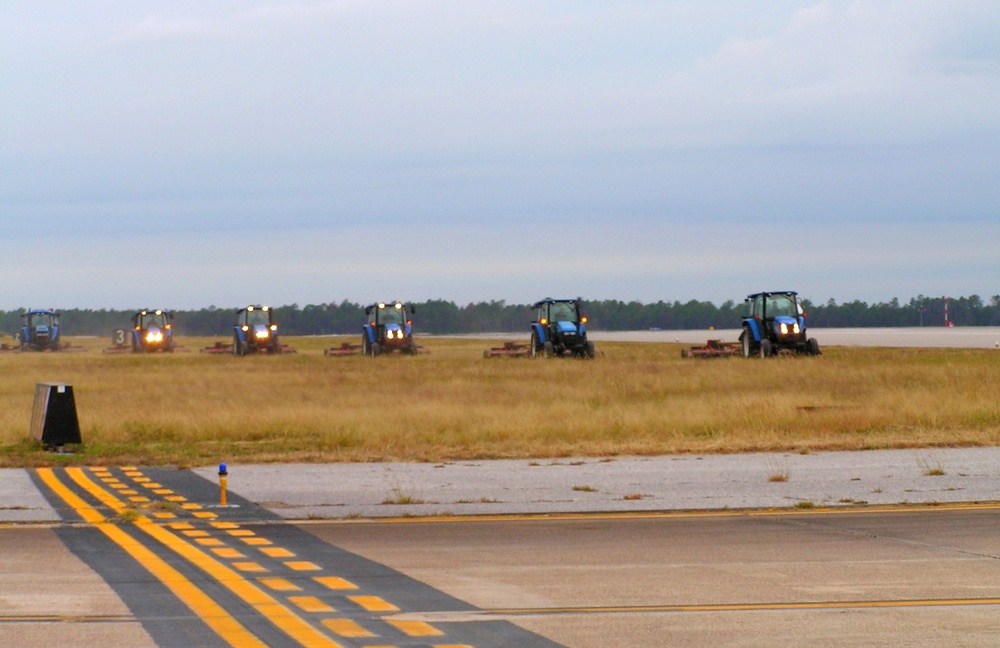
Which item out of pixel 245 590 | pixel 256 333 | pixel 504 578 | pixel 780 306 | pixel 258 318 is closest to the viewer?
pixel 245 590

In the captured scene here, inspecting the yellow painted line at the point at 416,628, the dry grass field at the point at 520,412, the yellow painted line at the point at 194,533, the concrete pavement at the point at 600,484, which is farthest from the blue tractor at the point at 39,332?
the yellow painted line at the point at 416,628

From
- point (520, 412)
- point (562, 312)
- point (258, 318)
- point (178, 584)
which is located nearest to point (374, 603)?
point (178, 584)

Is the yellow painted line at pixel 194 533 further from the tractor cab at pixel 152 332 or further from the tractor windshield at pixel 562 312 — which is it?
the tractor cab at pixel 152 332

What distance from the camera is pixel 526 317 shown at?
141750 mm

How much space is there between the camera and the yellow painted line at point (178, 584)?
24.0 ft

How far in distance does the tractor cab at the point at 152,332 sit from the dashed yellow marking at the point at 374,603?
180ft

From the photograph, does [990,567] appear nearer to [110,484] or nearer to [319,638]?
[319,638]

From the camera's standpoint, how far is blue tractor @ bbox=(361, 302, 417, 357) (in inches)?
→ 1973

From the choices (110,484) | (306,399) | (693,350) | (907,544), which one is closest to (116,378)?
(306,399)

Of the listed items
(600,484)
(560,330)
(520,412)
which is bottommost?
(600,484)

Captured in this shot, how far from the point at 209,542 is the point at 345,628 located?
12.3 ft

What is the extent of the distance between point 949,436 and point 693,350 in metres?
25.4

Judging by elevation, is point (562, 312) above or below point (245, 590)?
above

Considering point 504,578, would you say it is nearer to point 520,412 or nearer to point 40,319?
point 520,412
